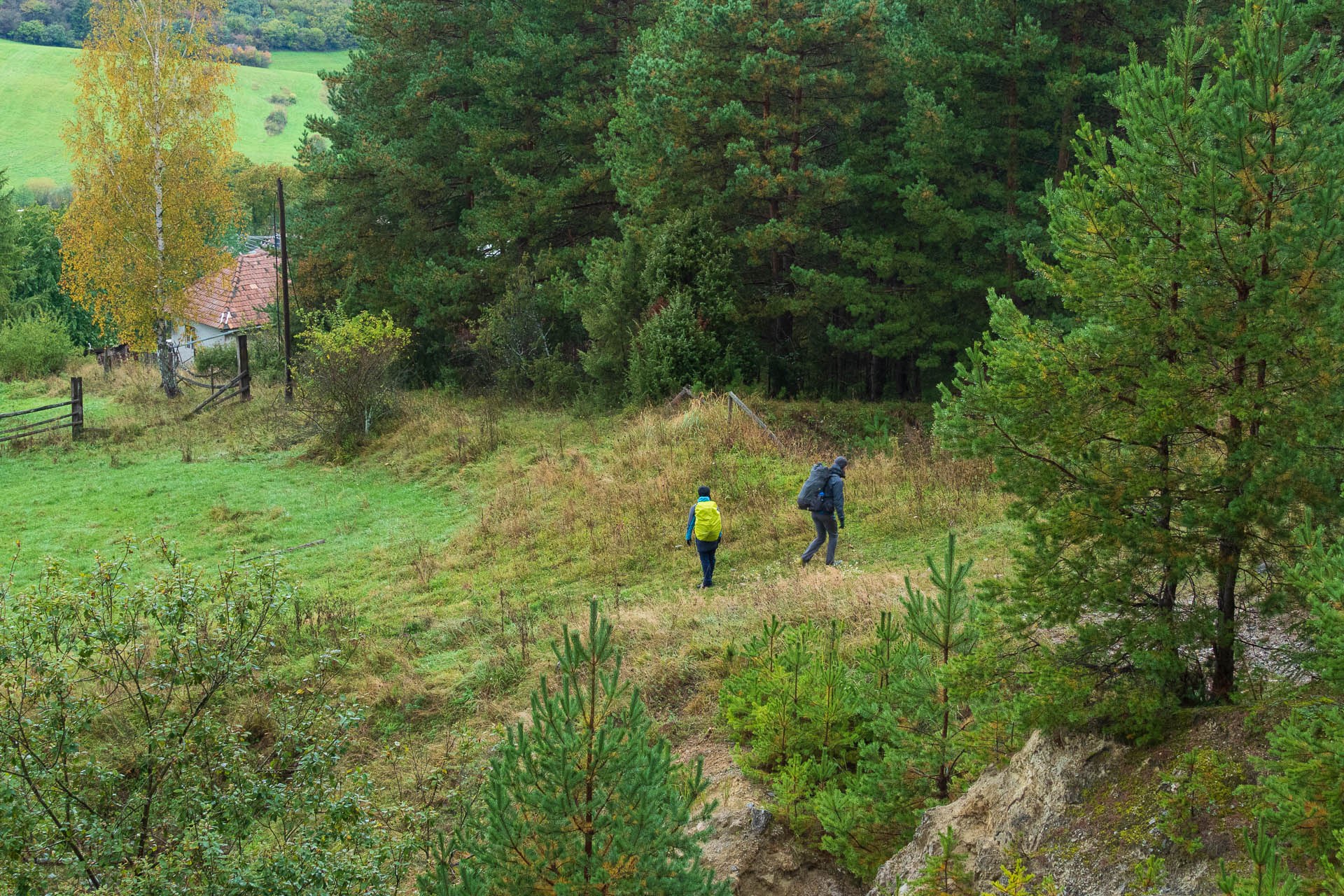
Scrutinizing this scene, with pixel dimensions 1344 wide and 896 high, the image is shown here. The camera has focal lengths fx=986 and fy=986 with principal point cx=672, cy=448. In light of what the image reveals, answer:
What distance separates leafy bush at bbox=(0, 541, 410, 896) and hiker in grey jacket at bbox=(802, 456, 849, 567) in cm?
673

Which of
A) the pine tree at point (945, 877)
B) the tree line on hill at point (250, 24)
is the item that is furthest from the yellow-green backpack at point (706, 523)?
the tree line on hill at point (250, 24)

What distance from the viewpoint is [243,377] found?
28.5m

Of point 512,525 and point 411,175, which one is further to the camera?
point 411,175

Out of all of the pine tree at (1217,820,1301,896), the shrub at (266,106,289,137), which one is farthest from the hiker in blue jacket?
the shrub at (266,106,289,137)

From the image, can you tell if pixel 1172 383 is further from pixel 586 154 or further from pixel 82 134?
pixel 82 134

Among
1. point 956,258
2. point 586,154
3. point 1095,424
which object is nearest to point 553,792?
point 1095,424

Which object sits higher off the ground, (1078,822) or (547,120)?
(547,120)

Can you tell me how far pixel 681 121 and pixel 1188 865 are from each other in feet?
70.4

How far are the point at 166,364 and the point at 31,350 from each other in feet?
30.3

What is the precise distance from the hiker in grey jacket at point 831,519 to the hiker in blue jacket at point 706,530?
120 cm

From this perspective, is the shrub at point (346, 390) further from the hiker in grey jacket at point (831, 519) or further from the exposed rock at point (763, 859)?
the exposed rock at point (763, 859)

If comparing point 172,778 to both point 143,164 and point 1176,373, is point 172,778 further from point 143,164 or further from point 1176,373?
point 143,164

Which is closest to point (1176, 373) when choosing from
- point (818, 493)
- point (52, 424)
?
point (818, 493)

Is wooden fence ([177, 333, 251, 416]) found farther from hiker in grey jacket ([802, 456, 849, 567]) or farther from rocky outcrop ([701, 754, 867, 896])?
rocky outcrop ([701, 754, 867, 896])
